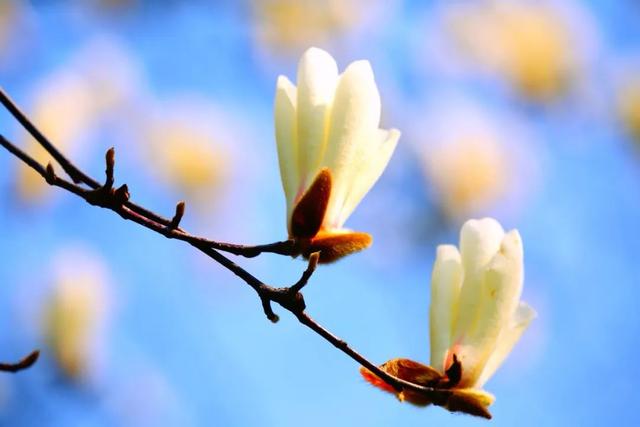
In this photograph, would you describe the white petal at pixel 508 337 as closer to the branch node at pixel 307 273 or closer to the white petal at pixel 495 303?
the white petal at pixel 495 303

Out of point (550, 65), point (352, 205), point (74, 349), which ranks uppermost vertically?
point (550, 65)

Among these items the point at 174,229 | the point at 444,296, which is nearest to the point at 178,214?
the point at 174,229

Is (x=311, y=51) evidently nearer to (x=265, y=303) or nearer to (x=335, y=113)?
(x=335, y=113)

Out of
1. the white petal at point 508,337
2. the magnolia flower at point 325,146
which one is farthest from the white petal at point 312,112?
the white petal at point 508,337

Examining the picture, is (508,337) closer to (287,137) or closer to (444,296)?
(444,296)

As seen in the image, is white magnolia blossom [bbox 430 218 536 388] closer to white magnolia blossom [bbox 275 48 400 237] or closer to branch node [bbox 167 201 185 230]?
white magnolia blossom [bbox 275 48 400 237]

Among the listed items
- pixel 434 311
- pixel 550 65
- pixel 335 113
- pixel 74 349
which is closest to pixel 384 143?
pixel 335 113

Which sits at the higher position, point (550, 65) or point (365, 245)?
point (550, 65)
